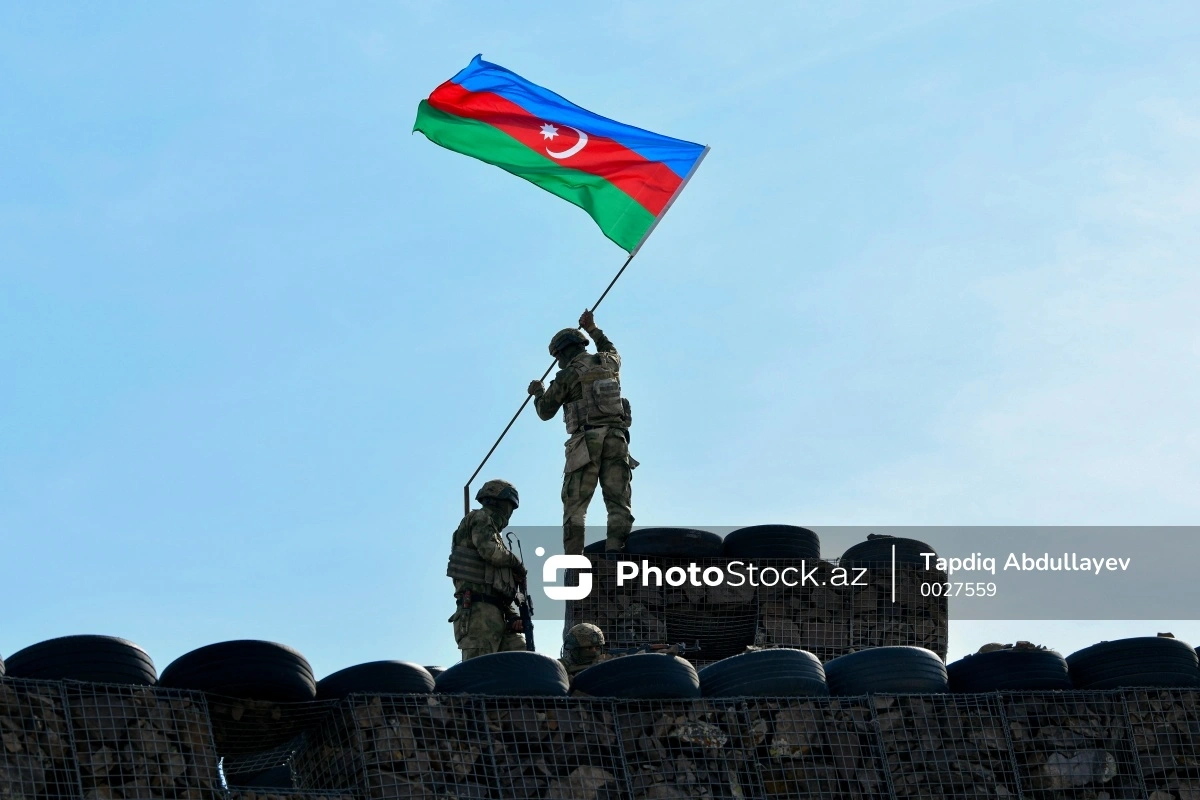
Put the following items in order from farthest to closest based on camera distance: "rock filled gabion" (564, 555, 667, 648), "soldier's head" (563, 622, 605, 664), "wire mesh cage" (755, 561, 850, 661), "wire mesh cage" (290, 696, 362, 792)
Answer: "wire mesh cage" (755, 561, 850, 661) < "rock filled gabion" (564, 555, 667, 648) < "soldier's head" (563, 622, 605, 664) < "wire mesh cage" (290, 696, 362, 792)

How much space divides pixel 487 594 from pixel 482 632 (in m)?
0.38

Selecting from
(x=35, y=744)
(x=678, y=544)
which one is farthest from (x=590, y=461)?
(x=35, y=744)

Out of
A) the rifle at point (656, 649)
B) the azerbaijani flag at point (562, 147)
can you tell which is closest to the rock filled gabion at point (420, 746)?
the rifle at point (656, 649)

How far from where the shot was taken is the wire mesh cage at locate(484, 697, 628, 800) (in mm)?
12531

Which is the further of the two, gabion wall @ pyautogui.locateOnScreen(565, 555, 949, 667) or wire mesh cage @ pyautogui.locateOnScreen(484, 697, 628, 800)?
gabion wall @ pyautogui.locateOnScreen(565, 555, 949, 667)

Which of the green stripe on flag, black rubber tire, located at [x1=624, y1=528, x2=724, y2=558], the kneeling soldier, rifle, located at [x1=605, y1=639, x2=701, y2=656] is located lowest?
the kneeling soldier

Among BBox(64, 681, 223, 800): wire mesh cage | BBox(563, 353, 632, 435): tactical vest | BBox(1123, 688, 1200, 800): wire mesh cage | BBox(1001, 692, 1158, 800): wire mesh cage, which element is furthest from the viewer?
BBox(563, 353, 632, 435): tactical vest

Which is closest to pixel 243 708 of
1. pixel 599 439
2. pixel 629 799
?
pixel 629 799

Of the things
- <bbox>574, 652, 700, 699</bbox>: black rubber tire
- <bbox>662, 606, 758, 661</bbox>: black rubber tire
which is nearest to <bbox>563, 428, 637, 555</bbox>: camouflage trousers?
<bbox>662, 606, 758, 661</bbox>: black rubber tire

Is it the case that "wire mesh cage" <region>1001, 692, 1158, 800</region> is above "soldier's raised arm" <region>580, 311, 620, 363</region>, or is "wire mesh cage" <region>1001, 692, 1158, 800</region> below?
below

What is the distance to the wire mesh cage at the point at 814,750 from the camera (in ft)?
43.0

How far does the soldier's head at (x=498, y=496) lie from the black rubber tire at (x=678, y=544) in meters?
1.68

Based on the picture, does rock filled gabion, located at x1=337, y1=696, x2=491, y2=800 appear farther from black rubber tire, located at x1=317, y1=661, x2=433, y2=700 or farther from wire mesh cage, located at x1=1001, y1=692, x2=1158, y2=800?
wire mesh cage, located at x1=1001, y1=692, x2=1158, y2=800

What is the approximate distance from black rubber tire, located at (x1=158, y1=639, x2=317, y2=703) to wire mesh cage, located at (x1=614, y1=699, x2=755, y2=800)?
2302 millimetres
